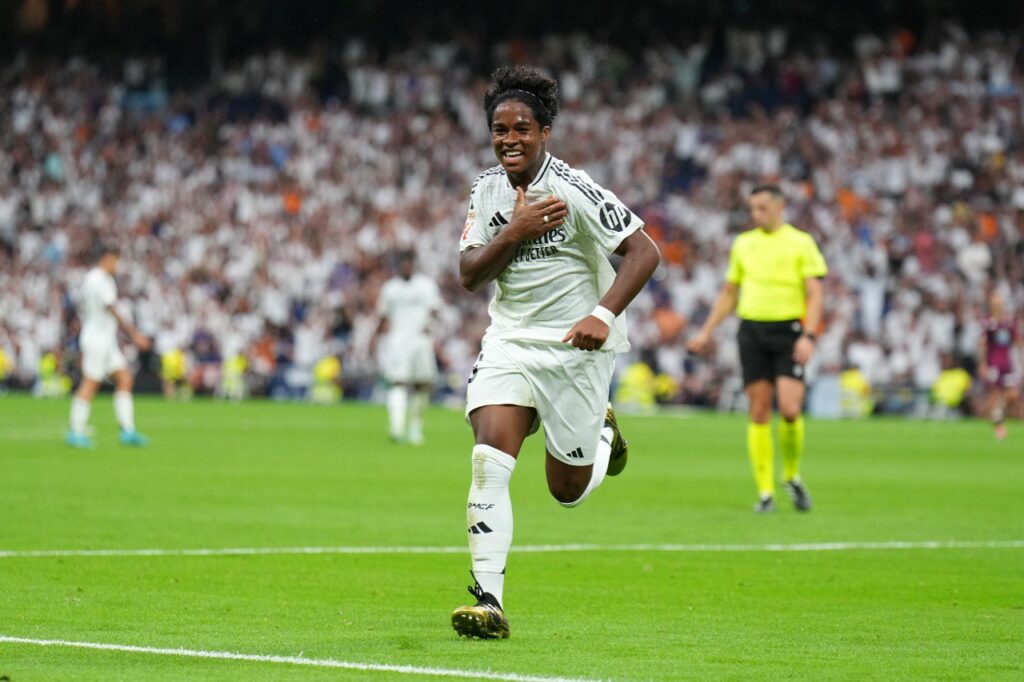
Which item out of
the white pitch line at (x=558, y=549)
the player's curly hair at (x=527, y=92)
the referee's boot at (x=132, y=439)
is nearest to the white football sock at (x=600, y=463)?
the player's curly hair at (x=527, y=92)

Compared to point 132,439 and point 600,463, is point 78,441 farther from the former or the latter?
point 600,463

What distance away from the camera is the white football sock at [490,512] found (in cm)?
754

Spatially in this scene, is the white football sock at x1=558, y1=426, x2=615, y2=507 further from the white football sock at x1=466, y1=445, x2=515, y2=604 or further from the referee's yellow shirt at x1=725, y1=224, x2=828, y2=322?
the referee's yellow shirt at x1=725, y1=224, x2=828, y2=322

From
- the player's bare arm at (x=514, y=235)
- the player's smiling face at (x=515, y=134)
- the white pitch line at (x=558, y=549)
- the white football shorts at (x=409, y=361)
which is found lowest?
the white football shorts at (x=409, y=361)

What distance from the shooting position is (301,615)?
810 cm

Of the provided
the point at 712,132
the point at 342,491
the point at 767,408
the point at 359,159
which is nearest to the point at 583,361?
the point at 767,408

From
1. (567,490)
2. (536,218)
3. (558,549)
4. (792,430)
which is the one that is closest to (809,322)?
(792,430)

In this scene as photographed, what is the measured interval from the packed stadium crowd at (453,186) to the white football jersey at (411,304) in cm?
1235

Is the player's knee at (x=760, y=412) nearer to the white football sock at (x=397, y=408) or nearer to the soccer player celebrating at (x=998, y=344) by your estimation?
the white football sock at (x=397, y=408)

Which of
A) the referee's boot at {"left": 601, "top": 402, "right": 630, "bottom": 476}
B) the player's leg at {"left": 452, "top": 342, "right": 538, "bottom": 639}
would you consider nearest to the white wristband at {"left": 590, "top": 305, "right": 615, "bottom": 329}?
the player's leg at {"left": 452, "top": 342, "right": 538, "bottom": 639}

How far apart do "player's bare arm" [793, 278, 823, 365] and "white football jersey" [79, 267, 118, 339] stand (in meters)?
10.2

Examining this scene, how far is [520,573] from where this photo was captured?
10008mm

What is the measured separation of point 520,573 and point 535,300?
99.5 inches

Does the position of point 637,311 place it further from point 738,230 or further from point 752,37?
point 752,37
